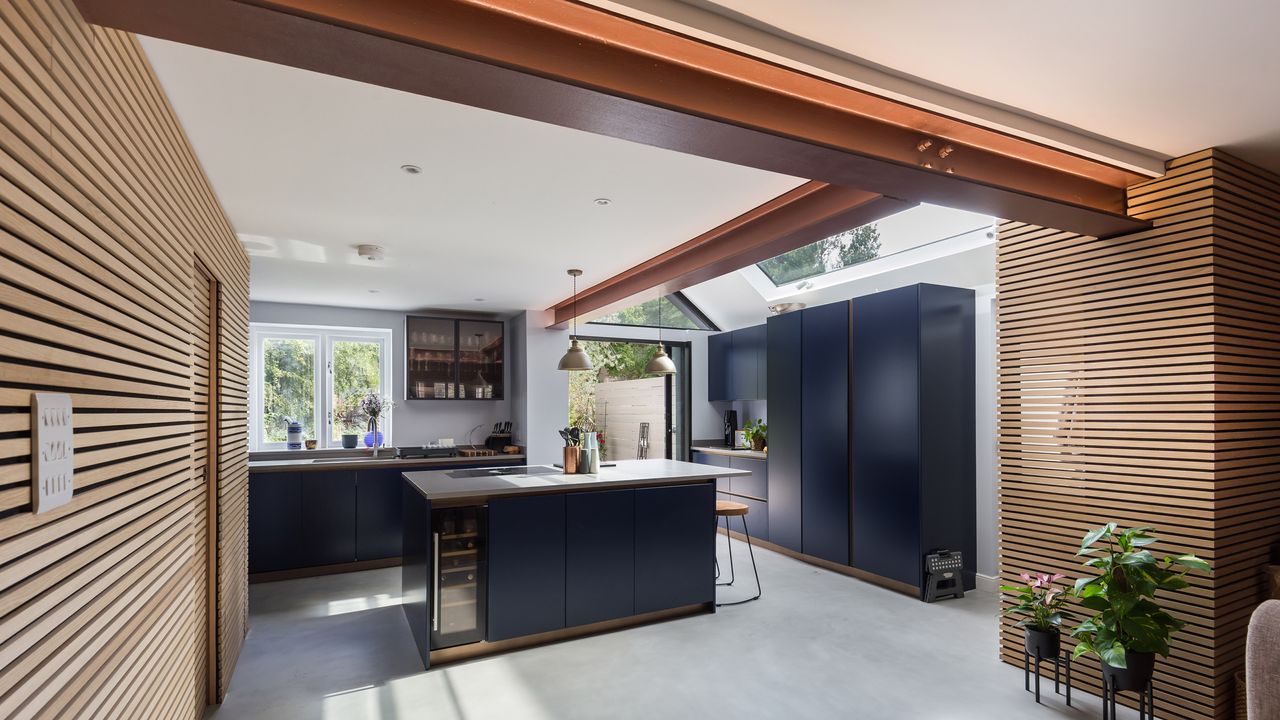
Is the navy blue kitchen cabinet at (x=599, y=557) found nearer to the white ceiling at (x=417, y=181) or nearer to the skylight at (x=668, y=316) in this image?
the white ceiling at (x=417, y=181)

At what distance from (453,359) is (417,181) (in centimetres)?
387

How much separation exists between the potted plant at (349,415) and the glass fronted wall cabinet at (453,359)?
516 millimetres

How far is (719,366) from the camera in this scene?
7.48m

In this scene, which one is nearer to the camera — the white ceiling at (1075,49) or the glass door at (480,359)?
the white ceiling at (1075,49)

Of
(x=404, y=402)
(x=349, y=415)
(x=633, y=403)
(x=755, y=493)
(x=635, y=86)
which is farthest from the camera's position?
(x=633, y=403)

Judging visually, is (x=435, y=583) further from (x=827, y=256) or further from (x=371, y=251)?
(x=827, y=256)

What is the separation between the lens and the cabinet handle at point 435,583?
346 centimetres

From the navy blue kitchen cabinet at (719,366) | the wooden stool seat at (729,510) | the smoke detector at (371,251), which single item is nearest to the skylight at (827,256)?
the navy blue kitchen cabinet at (719,366)

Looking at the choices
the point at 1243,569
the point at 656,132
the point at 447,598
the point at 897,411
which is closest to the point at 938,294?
the point at 897,411

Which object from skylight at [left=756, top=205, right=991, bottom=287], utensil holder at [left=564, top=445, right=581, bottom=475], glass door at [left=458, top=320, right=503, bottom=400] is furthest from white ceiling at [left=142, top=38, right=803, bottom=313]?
glass door at [left=458, top=320, right=503, bottom=400]

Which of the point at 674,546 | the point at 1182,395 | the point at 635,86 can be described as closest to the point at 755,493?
the point at 674,546

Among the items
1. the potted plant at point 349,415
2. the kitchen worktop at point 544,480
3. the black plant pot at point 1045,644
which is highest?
the potted plant at point 349,415

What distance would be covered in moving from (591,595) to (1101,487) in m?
2.74

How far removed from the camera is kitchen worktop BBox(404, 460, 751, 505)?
3.55 metres
